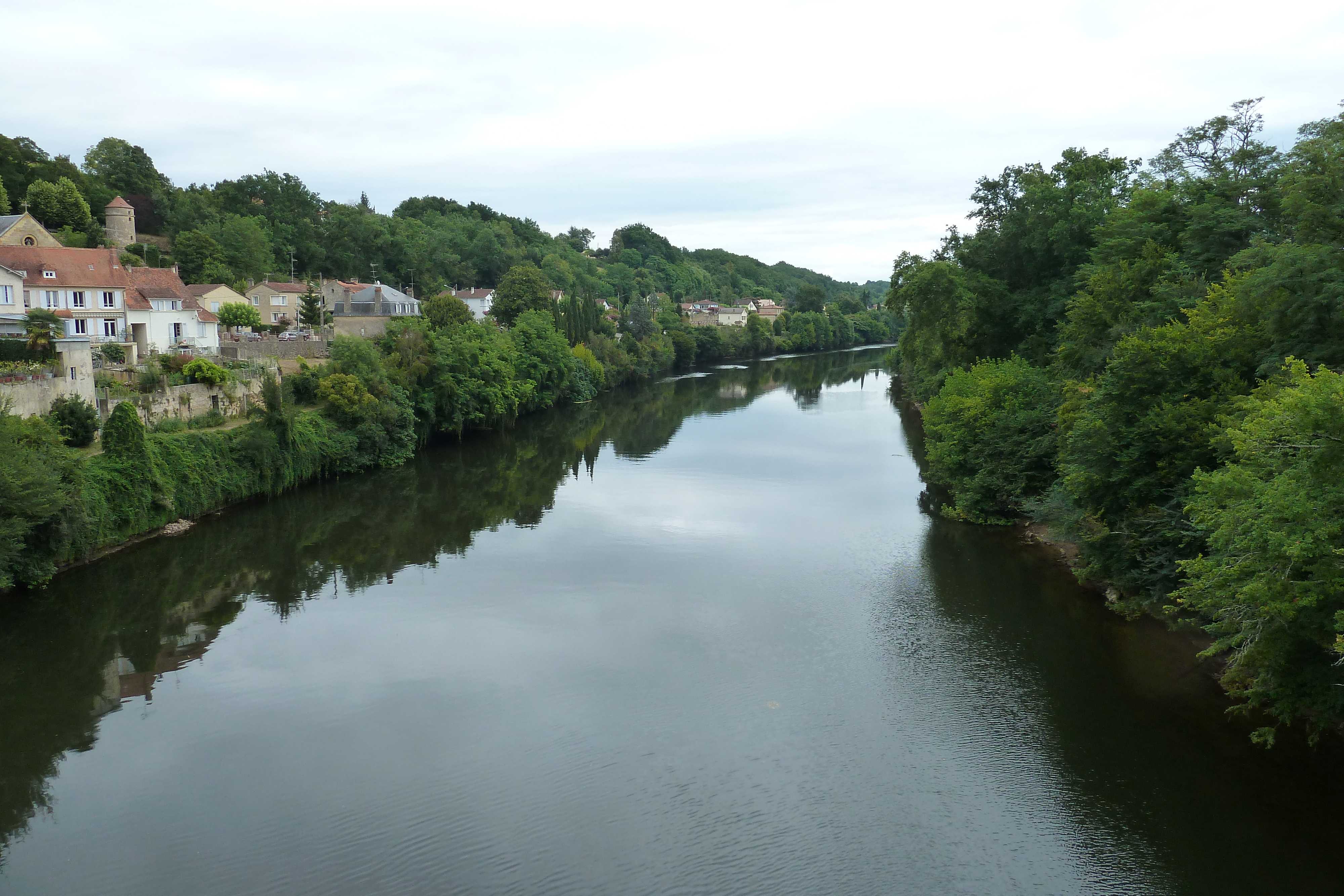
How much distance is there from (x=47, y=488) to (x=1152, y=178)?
1316 inches

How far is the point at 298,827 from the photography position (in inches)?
502

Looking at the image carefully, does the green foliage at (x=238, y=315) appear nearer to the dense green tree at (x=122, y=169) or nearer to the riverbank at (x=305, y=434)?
the riverbank at (x=305, y=434)

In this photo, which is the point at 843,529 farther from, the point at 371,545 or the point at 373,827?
the point at 373,827

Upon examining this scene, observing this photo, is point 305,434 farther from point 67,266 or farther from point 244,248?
point 244,248

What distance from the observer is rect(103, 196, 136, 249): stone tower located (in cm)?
5731

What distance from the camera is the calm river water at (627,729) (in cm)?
1220

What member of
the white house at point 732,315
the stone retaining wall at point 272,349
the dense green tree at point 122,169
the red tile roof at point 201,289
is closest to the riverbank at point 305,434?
the stone retaining wall at point 272,349

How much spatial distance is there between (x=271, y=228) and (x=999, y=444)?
6866 cm

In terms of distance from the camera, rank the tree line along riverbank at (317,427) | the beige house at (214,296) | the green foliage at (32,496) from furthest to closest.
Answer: the beige house at (214,296) → the tree line along riverbank at (317,427) → the green foliage at (32,496)

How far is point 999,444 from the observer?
27188mm

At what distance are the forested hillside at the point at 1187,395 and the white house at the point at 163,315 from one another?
31420 millimetres

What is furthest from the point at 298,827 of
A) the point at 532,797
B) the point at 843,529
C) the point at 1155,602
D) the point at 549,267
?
the point at 549,267

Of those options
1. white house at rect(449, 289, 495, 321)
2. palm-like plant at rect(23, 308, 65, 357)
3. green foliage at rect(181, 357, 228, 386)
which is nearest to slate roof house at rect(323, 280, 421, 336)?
white house at rect(449, 289, 495, 321)

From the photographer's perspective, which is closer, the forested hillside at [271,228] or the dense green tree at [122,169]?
the forested hillside at [271,228]
